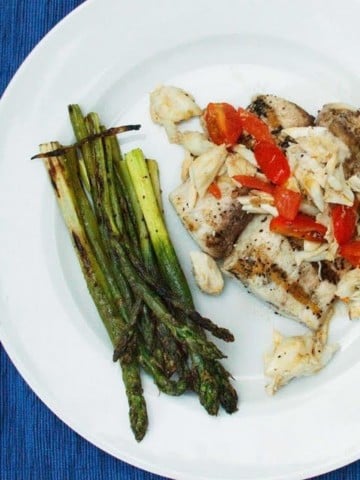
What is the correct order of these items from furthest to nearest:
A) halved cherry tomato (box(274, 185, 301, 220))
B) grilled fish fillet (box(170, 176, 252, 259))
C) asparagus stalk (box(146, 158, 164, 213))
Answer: asparagus stalk (box(146, 158, 164, 213))
grilled fish fillet (box(170, 176, 252, 259))
halved cherry tomato (box(274, 185, 301, 220))

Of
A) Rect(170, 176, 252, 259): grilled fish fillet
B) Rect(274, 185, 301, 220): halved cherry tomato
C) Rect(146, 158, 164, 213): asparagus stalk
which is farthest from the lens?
Rect(146, 158, 164, 213): asparagus stalk

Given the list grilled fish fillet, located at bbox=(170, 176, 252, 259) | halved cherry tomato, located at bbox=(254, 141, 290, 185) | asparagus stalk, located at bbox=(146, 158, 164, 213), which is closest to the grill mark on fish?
grilled fish fillet, located at bbox=(170, 176, 252, 259)

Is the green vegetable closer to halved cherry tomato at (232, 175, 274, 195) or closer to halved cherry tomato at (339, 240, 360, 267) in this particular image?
halved cherry tomato at (232, 175, 274, 195)

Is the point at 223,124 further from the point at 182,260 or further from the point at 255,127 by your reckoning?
the point at 182,260

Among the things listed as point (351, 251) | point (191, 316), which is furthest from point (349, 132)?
point (191, 316)

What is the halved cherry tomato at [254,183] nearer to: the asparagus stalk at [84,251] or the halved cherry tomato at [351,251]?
the halved cherry tomato at [351,251]

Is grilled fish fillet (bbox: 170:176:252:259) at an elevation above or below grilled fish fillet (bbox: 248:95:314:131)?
below
